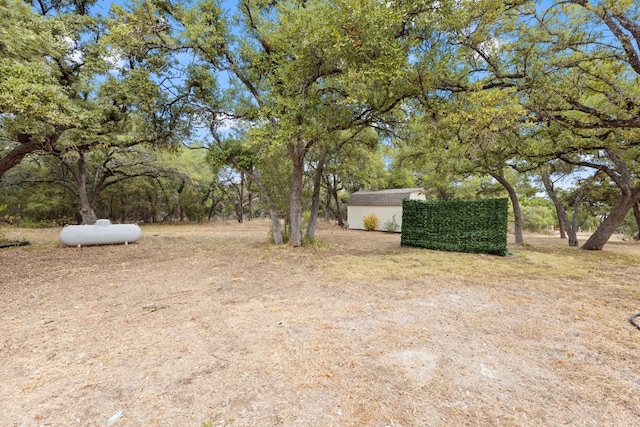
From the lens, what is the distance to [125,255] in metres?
7.82

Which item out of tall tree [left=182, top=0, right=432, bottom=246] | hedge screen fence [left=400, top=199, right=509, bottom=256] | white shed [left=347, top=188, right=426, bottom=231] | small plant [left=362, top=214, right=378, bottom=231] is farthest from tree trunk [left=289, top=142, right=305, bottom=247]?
small plant [left=362, top=214, right=378, bottom=231]

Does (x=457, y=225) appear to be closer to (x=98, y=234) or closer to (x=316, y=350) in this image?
(x=316, y=350)

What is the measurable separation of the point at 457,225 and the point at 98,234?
1183 cm

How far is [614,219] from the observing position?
9453 millimetres

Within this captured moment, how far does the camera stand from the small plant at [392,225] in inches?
633

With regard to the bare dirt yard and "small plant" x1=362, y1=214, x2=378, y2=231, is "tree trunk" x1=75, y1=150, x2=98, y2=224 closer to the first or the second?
the bare dirt yard

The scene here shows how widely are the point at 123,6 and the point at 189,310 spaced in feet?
28.2

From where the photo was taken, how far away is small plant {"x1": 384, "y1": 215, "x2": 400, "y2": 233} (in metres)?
16.1

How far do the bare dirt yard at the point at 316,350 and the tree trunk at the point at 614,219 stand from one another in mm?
5624

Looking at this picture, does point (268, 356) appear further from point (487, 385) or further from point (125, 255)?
point (125, 255)

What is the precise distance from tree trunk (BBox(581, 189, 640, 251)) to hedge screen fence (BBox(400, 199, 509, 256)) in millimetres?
4167

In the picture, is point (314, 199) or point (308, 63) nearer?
point (308, 63)

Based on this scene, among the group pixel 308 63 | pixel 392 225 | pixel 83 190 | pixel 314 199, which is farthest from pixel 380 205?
pixel 83 190

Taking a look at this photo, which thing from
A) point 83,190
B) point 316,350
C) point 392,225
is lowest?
point 316,350
